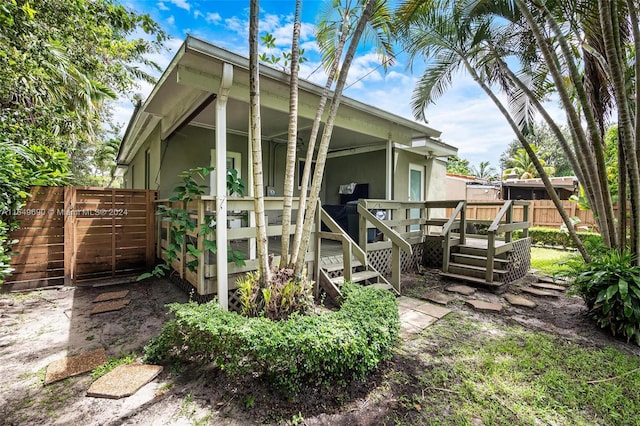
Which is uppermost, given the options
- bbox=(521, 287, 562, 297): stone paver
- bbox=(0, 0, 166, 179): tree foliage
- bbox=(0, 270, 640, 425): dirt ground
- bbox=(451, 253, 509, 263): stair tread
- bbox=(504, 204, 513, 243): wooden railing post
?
bbox=(0, 0, 166, 179): tree foliage

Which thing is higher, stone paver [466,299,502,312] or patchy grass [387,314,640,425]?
stone paver [466,299,502,312]

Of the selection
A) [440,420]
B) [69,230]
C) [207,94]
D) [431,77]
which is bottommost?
[440,420]

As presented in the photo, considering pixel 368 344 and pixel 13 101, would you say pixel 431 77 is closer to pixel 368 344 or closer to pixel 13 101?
pixel 368 344

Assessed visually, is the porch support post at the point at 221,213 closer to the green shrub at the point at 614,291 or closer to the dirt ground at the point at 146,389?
the dirt ground at the point at 146,389

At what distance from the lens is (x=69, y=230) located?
5.13m

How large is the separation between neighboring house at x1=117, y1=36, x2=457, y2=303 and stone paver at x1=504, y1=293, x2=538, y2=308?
3216mm

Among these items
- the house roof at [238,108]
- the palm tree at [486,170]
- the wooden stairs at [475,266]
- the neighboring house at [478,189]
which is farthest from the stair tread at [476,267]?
the palm tree at [486,170]

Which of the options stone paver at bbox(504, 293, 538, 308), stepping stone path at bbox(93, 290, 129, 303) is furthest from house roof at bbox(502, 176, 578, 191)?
stepping stone path at bbox(93, 290, 129, 303)

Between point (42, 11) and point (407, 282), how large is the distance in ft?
27.1

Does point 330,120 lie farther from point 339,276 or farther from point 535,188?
point 535,188

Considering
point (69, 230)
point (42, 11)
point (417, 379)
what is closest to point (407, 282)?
point (417, 379)

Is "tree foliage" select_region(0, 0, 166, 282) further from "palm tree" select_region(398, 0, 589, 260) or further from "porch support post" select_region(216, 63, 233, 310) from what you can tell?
"palm tree" select_region(398, 0, 589, 260)

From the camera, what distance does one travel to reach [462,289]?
204 inches

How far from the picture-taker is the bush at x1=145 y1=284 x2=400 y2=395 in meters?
2.23
